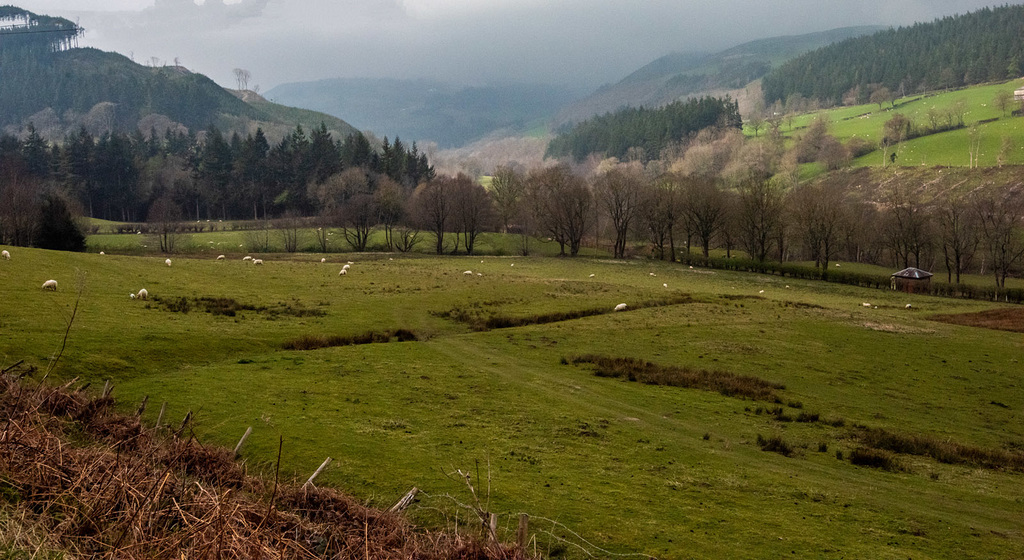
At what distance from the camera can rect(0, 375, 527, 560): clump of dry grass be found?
699 cm

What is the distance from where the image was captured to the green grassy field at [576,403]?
46.3 ft

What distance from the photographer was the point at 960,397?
31.4m

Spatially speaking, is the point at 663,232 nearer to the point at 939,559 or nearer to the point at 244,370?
the point at 244,370

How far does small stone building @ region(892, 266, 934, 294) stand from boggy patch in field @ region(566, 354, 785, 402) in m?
64.0

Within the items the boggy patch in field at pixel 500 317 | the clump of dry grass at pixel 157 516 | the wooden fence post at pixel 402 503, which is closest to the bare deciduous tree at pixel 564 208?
the boggy patch in field at pixel 500 317

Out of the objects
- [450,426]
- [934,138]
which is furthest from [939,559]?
[934,138]

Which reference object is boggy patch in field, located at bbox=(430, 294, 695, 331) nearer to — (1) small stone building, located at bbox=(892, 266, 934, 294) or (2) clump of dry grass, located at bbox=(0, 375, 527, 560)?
(2) clump of dry grass, located at bbox=(0, 375, 527, 560)

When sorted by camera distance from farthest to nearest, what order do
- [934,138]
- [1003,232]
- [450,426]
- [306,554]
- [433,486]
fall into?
1. [934,138]
2. [1003,232]
3. [450,426]
4. [433,486]
5. [306,554]

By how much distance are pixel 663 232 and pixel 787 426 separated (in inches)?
3388

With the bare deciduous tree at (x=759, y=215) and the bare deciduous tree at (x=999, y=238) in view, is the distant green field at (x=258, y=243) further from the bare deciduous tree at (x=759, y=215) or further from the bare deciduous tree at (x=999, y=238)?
the bare deciduous tree at (x=999, y=238)

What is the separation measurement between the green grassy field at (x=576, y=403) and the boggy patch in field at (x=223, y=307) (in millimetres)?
499

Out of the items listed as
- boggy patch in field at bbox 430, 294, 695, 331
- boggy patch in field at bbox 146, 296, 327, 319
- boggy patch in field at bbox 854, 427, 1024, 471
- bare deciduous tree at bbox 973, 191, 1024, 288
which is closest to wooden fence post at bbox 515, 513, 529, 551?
boggy patch in field at bbox 854, 427, 1024, 471

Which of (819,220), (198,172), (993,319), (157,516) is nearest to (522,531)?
(157,516)

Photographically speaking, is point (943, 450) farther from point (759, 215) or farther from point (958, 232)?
point (958, 232)
